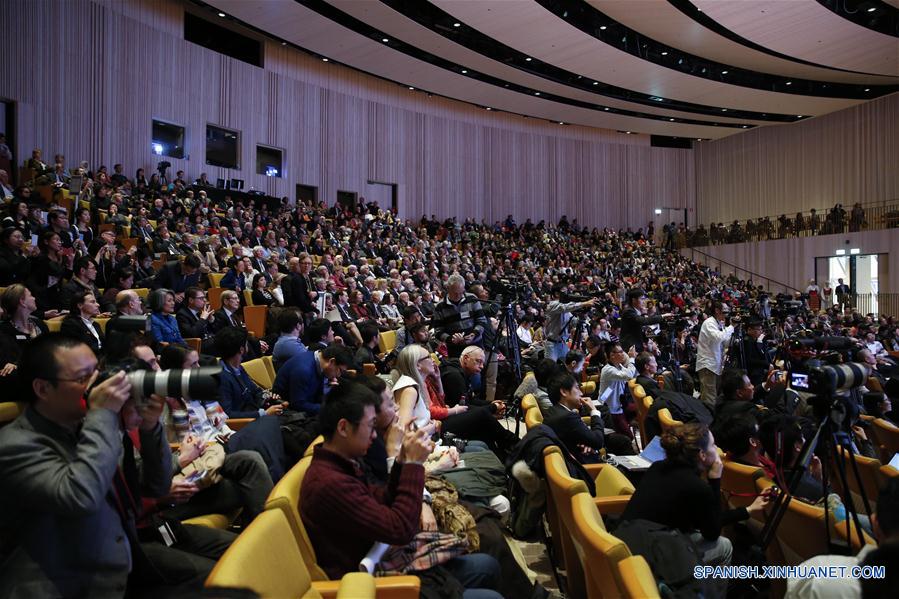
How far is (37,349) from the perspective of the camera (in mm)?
1497

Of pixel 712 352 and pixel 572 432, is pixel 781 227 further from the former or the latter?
pixel 572 432

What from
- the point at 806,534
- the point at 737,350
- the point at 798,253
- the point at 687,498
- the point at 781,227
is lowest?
the point at 806,534

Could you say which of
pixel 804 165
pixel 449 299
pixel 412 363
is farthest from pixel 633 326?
pixel 804 165

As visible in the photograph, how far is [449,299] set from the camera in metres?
5.50

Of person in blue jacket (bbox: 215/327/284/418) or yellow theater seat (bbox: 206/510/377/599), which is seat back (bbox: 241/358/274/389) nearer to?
person in blue jacket (bbox: 215/327/284/418)

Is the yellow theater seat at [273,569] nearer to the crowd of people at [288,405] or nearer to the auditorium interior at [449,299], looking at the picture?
the auditorium interior at [449,299]

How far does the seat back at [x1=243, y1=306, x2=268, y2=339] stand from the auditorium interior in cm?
4

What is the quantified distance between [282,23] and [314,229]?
4.35m

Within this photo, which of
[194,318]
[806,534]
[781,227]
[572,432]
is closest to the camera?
[806,534]

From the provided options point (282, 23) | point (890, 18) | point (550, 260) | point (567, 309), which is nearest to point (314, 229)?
point (282, 23)

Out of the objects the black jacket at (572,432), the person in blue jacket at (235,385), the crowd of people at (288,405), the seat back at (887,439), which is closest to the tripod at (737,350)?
the crowd of people at (288,405)

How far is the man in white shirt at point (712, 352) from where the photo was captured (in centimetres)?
602

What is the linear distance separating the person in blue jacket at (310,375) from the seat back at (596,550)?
6.88 feet

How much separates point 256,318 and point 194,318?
1.36 metres
